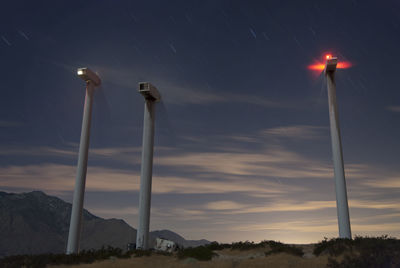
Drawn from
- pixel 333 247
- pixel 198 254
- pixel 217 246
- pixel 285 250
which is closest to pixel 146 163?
pixel 217 246

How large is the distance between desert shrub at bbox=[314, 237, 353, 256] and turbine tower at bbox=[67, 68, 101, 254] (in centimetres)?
2418

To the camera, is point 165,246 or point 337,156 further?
point 337,156

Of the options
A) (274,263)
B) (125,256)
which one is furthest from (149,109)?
(274,263)

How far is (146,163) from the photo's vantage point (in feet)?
127

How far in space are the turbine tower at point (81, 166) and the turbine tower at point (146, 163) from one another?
6.54 meters

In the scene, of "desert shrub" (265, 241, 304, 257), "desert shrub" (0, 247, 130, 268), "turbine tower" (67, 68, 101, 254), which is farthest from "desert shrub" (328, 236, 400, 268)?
"turbine tower" (67, 68, 101, 254)

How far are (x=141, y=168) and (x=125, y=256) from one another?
11.0 m

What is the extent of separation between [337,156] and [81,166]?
27216mm

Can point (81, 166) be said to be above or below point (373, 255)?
above

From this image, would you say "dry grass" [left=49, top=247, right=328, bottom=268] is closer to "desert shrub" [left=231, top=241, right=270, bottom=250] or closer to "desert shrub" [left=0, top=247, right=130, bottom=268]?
"desert shrub" [left=231, top=241, right=270, bottom=250]

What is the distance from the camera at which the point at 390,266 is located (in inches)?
821

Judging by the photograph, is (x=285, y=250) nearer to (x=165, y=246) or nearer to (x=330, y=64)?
(x=165, y=246)

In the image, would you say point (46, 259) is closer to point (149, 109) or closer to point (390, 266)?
point (149, 109)

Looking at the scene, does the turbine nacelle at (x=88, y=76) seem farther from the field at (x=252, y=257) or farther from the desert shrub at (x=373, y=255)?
the desert shrub at (x=373, y=255)
